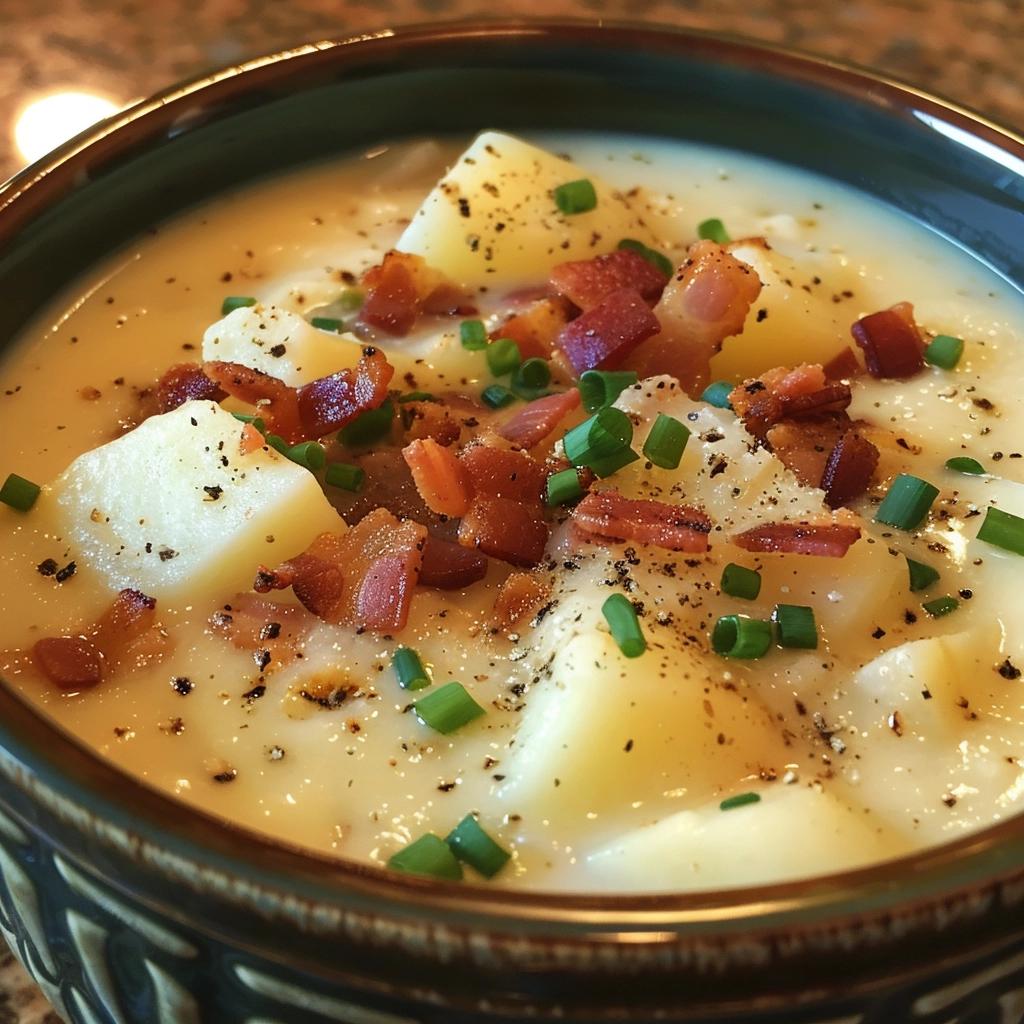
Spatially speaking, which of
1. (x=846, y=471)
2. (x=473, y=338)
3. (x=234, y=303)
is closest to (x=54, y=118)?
(x=234, y=303)

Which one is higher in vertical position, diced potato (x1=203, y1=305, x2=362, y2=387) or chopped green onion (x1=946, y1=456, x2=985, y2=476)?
diced potato (x1=203, y1=305, x2=362, y2=387)

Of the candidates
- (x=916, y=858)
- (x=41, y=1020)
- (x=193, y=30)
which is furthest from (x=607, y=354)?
(x=193, y=30)

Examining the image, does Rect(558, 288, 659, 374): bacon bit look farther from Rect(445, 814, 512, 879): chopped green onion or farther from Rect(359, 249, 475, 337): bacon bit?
Rect(445, 814, 512, 879): chopped green onion

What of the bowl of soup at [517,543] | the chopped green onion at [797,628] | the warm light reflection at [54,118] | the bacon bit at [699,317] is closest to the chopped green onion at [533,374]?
the bowl of soup at [517,543]

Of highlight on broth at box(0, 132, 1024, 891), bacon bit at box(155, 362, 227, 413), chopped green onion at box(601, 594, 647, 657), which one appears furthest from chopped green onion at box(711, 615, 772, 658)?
bacon bit at box(155, 362, 227, 413)

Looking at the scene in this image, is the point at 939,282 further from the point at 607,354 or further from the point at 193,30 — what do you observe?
the point at 193,30

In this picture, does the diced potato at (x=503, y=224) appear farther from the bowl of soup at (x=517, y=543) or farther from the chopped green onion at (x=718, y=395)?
the chopped green onion at (x=718, y=395)
